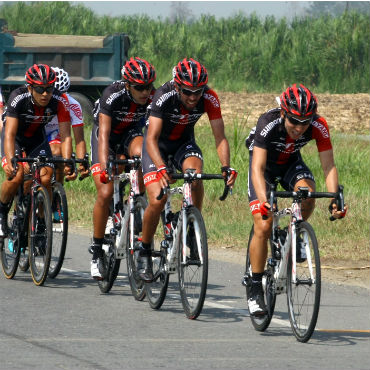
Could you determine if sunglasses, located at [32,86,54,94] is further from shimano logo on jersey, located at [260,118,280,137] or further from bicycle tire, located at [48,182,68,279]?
shimano logo on jersey, located at [260,118,280,137]

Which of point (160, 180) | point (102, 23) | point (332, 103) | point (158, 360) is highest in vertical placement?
point (102, 23)

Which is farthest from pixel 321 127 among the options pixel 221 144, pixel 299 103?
pixel 221 144

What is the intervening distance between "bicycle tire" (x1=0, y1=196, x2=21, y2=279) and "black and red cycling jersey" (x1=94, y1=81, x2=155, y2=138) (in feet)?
4.48

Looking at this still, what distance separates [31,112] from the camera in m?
11.0

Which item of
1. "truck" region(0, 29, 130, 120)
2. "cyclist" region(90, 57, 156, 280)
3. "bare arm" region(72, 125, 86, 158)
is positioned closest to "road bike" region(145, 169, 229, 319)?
"cyclist" region(90, 57, 156, 280)

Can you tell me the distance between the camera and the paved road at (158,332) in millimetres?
7629

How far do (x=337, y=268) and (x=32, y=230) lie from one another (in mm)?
Answer: 3479

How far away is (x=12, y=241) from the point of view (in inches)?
445

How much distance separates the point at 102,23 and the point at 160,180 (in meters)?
33.4

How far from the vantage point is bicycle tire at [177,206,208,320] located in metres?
8.98

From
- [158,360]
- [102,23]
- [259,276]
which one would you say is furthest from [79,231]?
[102,23]

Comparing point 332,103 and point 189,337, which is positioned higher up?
point 332,103

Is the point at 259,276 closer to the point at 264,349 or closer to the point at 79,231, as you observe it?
the point at 264,349

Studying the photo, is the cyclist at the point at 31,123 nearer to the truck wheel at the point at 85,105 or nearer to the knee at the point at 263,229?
the knee at the point at 263,229
